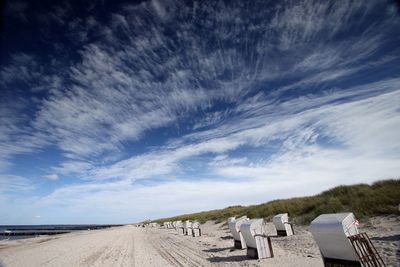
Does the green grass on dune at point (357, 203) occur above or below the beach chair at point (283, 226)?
above

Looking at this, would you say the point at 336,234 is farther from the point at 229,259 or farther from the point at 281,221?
the point at 281,221

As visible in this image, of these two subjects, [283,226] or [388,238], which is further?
[283,226]

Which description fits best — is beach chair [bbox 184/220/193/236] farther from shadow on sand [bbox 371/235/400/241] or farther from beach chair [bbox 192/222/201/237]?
shadow on sand [bbox 371/235/400/241]

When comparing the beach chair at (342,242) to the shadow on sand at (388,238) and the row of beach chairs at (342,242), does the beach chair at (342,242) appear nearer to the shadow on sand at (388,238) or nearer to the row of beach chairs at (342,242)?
the row of beach chairs at (342,242)

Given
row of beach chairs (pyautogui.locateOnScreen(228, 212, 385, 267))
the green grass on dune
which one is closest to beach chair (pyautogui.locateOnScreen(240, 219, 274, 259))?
row of beach chairs (pyautogui.locateOnScreen(228, 212, 385, 267))

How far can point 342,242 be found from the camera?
6645mm

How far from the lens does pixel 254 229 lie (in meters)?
10.9

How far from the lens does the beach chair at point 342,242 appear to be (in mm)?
6488

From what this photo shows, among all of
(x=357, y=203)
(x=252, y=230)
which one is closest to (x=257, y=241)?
(x=252, y=230)

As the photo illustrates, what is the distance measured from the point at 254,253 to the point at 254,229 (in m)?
0.97

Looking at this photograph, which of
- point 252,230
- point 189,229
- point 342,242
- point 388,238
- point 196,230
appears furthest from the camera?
point 189,229

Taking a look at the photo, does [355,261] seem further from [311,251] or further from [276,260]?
[311,251]

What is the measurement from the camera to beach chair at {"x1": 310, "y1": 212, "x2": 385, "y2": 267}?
6488mm

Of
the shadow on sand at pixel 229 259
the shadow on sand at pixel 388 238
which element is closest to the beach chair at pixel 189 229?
the shadow on sand at pixel 229 259
